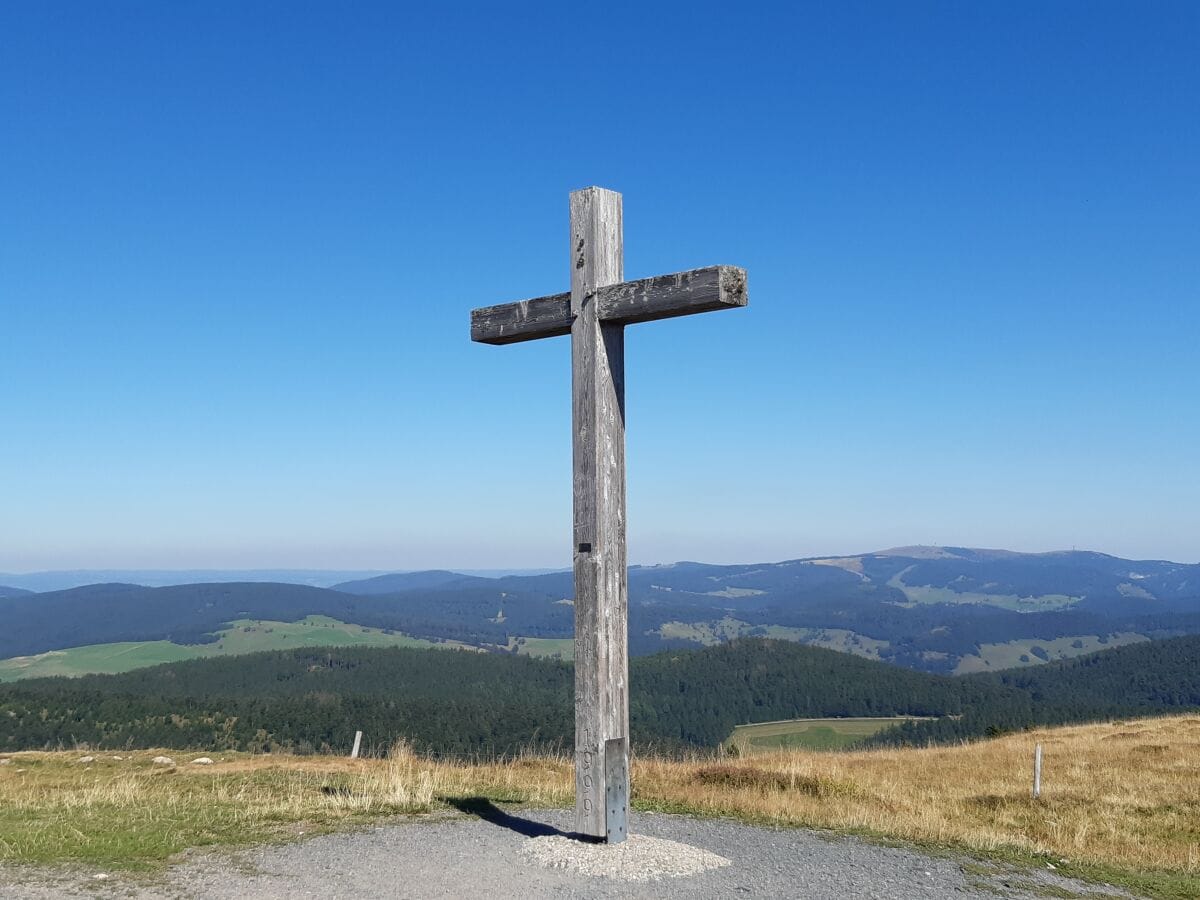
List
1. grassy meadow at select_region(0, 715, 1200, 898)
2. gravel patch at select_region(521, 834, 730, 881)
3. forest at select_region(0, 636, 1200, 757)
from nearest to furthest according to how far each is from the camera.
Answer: gravel patch at select_region(521, 834, 730, 881)
grassy meadow at select_region(0, 715, 1200, 898)
forest at select_region(0, 636, 1200, 757)

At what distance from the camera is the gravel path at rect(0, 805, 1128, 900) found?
789cm

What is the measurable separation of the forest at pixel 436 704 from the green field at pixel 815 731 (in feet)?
18.1

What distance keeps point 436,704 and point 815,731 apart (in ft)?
243

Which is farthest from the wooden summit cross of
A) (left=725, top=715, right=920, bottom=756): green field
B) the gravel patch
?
(left=725, top=715, right=920, bottom=756): green field

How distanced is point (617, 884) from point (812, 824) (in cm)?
425

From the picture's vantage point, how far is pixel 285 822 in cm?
1047

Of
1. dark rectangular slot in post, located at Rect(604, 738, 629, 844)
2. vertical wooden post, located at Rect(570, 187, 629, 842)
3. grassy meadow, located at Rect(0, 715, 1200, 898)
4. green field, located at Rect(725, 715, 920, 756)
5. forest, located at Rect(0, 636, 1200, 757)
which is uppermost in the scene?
vertical wooden post, located at Rect(570, 187, 629, 842)

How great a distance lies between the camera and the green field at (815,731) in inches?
5952

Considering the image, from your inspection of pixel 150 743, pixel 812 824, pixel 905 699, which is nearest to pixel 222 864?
pixel 812 824

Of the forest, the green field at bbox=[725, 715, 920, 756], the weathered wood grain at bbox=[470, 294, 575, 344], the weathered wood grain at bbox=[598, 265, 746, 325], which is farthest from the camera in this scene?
the green field at bbox=[725, 715, 920, 756]

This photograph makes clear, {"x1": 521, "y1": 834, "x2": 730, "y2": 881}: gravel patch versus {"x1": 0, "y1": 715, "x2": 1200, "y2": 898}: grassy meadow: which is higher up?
{"x1": 521, "y1": 834, "x2": 730, "y2": 881}: gravel patch

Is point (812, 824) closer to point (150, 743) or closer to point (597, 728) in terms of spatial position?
point (597, 728)

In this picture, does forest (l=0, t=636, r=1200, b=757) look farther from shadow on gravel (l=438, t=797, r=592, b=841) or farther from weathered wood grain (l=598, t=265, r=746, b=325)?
weathered wood grain (l=598, t=265, r=746, b=325)

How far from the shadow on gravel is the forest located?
35910 millimetres
